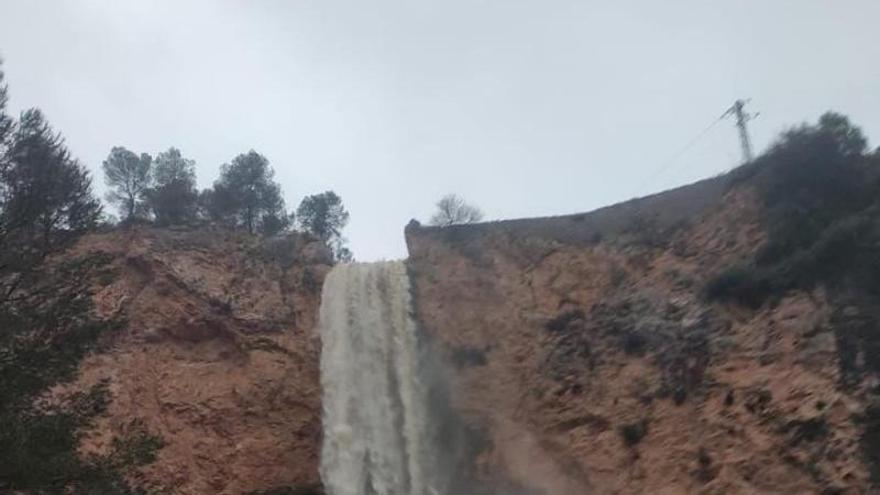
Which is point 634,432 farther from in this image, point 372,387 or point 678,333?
point 372,387

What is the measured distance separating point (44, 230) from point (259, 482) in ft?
39.0

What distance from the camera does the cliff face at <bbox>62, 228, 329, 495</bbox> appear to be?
24859mm

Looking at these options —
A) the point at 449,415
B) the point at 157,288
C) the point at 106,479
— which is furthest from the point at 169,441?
the point at 106,479

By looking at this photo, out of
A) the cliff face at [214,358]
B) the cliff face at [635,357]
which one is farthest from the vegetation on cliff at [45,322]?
the cliff face at [635,357]

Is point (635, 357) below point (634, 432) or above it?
above

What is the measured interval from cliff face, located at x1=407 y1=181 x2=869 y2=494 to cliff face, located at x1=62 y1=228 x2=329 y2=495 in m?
4.27

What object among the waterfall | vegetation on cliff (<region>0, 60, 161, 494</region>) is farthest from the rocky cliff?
vegetation on cliff (<region>0, 60, 161, 494</region>)

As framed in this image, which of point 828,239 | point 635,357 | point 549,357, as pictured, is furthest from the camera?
point 549,357

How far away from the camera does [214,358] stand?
27219 millimetres

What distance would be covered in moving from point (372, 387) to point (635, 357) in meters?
7.87

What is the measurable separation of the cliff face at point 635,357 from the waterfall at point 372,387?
3.30ft

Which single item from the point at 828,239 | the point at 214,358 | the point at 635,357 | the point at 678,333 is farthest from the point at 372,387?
the point at 828,239

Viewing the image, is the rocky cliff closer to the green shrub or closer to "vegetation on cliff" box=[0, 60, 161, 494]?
the green shrub

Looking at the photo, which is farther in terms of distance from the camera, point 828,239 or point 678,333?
point 678,333
